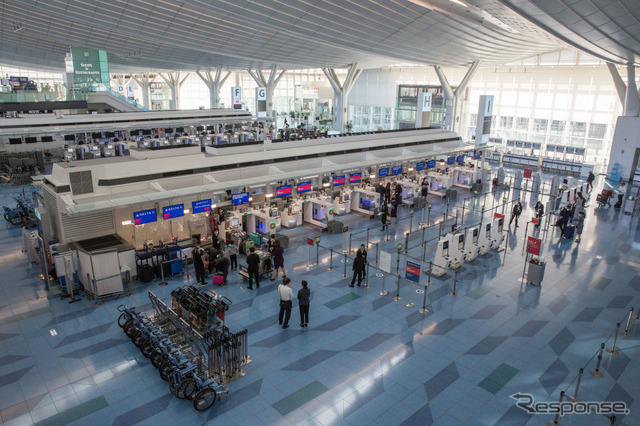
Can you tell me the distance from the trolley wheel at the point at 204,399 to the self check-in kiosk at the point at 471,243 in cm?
1034

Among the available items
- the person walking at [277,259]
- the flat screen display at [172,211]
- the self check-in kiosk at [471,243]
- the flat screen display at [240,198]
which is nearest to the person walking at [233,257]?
the person walking at [277,259]

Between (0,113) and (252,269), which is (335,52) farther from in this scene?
(252,269)

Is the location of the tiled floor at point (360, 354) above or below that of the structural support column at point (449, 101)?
below

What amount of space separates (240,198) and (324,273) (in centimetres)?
549

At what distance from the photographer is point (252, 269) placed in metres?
13.2

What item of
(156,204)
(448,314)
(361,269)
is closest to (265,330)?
(361,269)

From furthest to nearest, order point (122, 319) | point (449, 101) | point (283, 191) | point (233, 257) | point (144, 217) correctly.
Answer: point (449, 101)
point (283, 191)
point (144, 217)
point (233, 257)
point (122, 319)

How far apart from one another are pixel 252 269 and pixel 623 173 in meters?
32.0

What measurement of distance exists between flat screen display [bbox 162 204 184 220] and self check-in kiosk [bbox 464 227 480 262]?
34.4ft

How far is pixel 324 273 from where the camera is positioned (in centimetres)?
1459

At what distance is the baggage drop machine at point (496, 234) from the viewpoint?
659 inches

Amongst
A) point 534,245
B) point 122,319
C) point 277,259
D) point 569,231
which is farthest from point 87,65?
point 569,231

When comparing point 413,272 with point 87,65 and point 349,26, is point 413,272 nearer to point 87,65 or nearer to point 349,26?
point 349,26

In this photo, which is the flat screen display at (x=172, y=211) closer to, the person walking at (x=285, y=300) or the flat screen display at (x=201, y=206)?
the flat screen display at (x=201, y=206)
